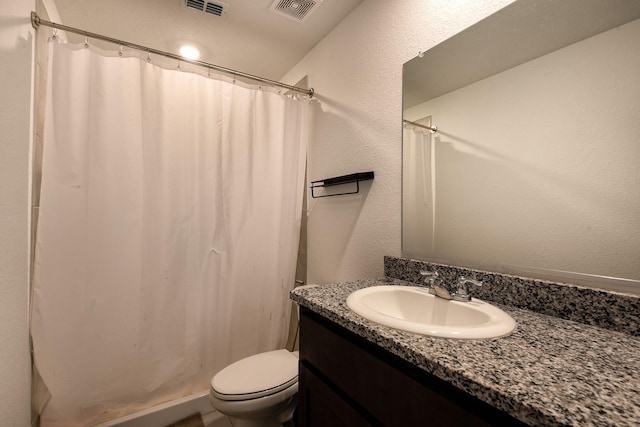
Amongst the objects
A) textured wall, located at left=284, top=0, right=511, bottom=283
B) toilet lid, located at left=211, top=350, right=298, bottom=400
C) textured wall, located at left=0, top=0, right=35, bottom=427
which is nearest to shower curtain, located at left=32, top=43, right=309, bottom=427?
textured wall, located at left=0, top=0, right=35, bottom=427

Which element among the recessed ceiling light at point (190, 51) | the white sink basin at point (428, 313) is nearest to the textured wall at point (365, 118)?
the white sink basin at point (428, 313)

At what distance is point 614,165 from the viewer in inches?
28.5

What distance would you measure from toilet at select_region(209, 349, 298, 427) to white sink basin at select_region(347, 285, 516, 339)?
2.02 ft

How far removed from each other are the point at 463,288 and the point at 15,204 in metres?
1.69

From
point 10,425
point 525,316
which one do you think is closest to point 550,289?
point 525,316

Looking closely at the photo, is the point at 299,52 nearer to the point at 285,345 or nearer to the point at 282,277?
the point at 282,277

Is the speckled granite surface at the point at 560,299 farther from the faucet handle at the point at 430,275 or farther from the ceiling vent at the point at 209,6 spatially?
the ceiling vent at the point at 209,6

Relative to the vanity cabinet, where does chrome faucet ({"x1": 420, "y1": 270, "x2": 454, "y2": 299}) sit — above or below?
above

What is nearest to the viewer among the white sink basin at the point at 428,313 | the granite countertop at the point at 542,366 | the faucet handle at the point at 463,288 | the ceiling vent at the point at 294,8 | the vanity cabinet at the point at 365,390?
the granite countertop at the point at 542,366

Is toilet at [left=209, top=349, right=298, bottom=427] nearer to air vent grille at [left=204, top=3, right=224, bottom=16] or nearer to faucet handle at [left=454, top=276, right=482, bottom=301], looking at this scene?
faucet handle at [left=454, top=276, right=482, bottom=301]

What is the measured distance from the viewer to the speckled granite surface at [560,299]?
67 cm

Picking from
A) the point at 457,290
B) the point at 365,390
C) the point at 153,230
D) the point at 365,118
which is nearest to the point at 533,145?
the point at 457,290

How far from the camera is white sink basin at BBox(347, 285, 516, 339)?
64cm

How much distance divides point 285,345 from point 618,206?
1.79m
